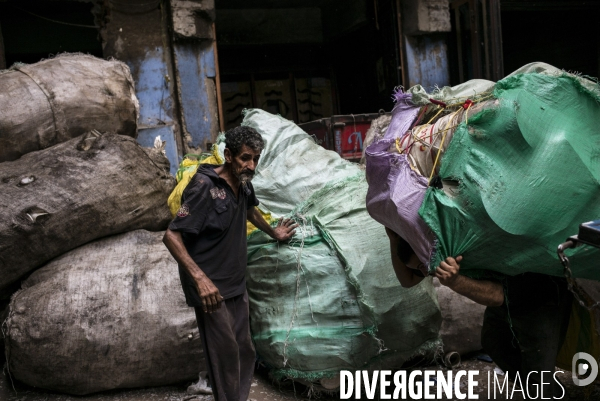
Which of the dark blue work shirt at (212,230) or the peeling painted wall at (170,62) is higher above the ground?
the peeling painted wall at (170,62)

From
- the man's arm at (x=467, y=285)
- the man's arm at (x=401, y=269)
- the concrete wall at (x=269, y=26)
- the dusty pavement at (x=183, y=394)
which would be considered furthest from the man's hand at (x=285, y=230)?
the concrete wall at (x=269, y=26)

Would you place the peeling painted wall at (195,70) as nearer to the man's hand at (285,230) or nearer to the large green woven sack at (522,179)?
the man's hand at (285,230)

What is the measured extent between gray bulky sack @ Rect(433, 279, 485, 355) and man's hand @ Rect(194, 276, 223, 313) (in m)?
1.44

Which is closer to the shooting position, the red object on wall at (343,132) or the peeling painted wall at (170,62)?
the peeling painted wall at (170,62)

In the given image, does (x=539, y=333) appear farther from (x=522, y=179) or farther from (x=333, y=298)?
(x=333, y=298)

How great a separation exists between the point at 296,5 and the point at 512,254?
24.3ft

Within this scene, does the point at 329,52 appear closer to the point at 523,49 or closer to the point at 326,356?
the point at 523,49

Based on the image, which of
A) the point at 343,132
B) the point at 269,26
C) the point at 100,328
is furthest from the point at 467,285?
the point at 269,26

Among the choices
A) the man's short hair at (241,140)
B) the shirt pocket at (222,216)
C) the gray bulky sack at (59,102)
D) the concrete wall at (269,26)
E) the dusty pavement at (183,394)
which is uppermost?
the concrete wall at (269,26)

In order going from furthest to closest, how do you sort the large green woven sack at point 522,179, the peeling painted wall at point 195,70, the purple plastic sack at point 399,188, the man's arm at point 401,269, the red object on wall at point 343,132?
the red object on wall at point 343,132
the peeling painted wall at point 195,70
the man's arm at point 401,269
the purple plastic sack at point 399,188
the large green woven sack at point 522,179

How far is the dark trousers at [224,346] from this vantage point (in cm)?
256

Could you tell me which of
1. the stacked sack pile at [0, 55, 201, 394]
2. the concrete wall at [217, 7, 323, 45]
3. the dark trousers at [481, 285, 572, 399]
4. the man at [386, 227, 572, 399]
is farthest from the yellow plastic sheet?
the concrete wall at [217, 7, 323, 45]

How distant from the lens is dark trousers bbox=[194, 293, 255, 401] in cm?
256

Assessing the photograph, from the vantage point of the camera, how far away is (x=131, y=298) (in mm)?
2969
